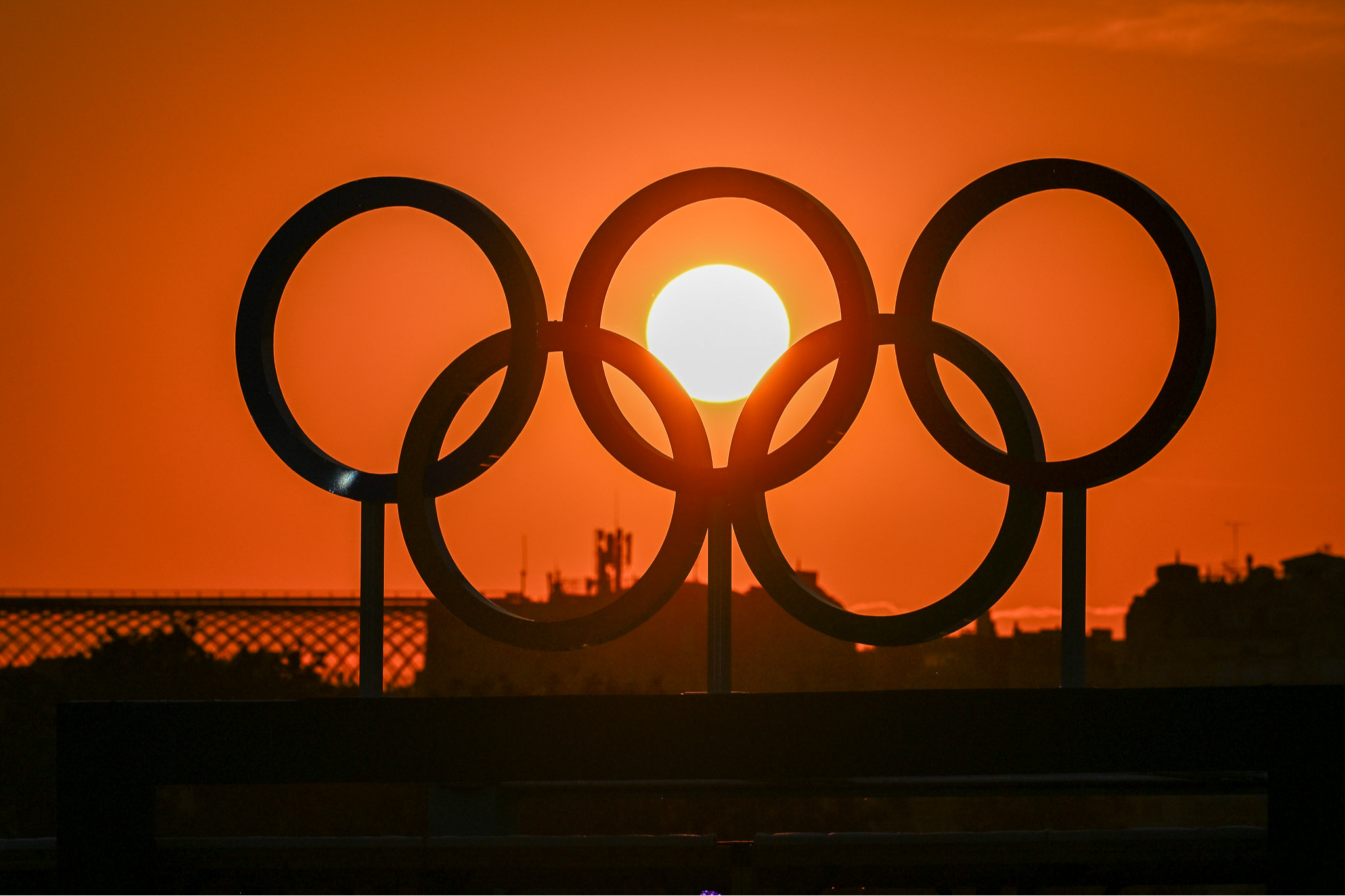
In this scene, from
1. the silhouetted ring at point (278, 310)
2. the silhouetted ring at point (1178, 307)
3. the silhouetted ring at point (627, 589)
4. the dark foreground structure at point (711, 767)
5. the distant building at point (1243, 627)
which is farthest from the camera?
the distant building at point (1243, 627)

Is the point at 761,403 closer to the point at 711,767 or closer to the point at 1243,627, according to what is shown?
the point at 711,767

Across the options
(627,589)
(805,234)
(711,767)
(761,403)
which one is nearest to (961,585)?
(761,403)

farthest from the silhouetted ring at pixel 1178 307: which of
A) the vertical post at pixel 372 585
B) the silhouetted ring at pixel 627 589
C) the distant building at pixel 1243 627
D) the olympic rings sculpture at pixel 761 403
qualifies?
the distant building at pixel 1243 627

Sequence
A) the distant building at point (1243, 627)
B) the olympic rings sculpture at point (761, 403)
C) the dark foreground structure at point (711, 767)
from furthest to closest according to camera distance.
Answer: the distant building at point (1243, 627), the olympic rings sculpture at point (761, 403), the dark foreground structure at point (711, 767)

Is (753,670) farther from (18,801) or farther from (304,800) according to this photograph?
(18,801)

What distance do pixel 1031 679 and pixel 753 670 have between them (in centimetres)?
2668

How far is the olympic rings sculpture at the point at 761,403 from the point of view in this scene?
10938mm

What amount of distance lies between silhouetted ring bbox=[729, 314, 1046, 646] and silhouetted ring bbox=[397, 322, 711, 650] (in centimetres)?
43

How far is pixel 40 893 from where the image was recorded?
36.8 feet

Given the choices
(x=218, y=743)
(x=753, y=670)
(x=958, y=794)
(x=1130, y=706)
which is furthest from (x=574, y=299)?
(x=753, y=670)

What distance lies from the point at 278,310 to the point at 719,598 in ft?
16.5

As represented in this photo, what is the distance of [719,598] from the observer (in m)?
11.6

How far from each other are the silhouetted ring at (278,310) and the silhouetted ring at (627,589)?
22cm

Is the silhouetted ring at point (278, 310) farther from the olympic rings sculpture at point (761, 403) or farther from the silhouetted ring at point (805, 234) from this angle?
the silhouetted ring at point (805, 234)
